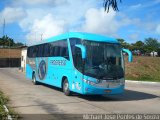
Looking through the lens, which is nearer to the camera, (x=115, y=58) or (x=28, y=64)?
(x=115, y=58)

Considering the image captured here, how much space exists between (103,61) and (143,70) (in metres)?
25.6

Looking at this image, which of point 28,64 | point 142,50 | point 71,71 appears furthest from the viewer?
point 142,50

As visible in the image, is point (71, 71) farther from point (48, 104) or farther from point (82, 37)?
point (48, 104)

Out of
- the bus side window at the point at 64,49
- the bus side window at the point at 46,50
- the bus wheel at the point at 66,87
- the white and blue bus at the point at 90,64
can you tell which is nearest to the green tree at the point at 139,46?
the bus side window at the point at 46,50

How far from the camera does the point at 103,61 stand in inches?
609

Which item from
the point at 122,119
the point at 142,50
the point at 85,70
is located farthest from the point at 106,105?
Answer: the point at 142,50

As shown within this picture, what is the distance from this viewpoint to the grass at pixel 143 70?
117 ft

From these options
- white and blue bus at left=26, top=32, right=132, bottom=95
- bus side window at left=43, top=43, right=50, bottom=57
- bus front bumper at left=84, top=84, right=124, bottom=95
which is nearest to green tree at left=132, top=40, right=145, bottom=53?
bus side window at left=43, top=43, right=50, bottom=57

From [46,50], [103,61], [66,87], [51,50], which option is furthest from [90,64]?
[46,50]

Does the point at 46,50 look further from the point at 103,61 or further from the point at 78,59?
the point at 103,61

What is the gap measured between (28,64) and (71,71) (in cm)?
1180

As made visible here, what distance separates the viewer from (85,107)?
13125mm

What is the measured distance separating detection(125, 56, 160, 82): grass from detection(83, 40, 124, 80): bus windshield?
18.6m

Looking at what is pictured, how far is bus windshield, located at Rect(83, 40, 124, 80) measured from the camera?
15281 mm
